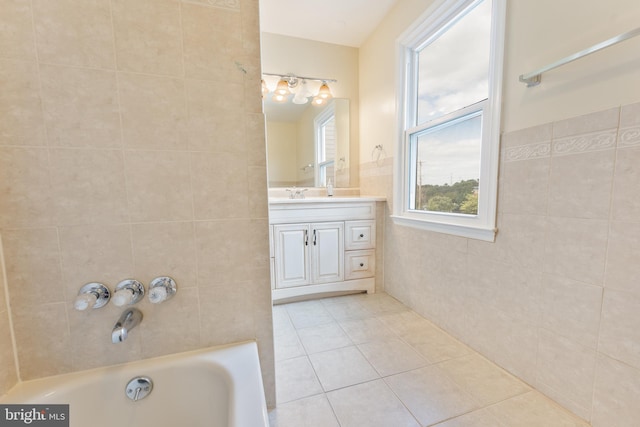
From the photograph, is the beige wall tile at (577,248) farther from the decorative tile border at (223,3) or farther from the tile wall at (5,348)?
the tile wall at (5,348)

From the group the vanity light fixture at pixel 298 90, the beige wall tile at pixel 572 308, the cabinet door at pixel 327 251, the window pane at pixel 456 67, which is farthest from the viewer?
the vanity light fixture at pixel 298 90

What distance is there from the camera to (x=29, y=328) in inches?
35.6

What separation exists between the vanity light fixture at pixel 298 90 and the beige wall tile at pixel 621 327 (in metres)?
2.47

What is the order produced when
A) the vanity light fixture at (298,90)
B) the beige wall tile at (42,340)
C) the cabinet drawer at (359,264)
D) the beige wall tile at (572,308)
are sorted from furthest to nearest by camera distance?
the vanity light fixture at (298,90)
the cabinet drawer at (359,264)
the beige wall tile at (572,308)
the beige wall tile at (42,340)

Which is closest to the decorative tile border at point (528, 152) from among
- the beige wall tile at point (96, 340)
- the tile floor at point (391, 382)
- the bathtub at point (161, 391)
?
the tile floor at point (391, 382)

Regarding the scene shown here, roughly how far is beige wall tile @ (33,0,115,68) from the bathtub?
109cm

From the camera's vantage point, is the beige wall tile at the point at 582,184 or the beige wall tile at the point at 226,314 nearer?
the beige wall tile at the point at 582,184

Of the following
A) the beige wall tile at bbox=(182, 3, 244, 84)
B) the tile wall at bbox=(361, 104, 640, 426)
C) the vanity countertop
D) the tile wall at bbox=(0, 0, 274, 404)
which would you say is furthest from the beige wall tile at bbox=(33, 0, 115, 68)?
the tile wall at bbox=(361, 104, 640, 426)

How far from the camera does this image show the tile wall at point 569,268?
0.91 meters

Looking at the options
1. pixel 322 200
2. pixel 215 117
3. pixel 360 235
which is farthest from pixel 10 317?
pixel 360 235

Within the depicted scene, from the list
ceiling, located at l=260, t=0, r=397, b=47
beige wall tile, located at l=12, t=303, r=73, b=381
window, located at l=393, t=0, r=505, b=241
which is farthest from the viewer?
ceiling, located at l=260, t=0, r=397, b=47

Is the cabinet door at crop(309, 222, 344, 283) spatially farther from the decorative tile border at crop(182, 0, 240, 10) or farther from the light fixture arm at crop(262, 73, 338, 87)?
the decorative tile border at crop(182, 0, 240, 10)

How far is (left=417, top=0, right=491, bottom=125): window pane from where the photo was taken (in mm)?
1501

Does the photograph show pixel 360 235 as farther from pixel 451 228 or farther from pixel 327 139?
pixel 327 139
